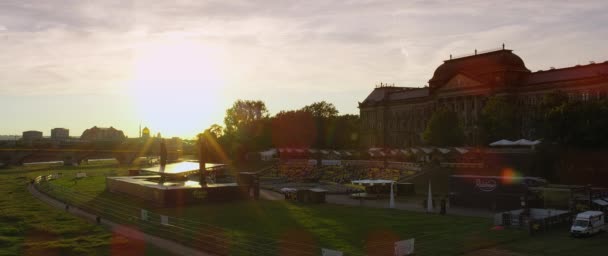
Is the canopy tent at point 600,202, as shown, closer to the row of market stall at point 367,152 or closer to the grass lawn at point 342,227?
the grass lawn at point 342,227

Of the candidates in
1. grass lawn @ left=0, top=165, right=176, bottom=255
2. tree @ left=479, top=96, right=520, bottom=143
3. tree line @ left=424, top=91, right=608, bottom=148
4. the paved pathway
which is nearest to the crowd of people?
the paved pathway

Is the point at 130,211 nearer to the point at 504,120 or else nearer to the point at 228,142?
the point at 504,120

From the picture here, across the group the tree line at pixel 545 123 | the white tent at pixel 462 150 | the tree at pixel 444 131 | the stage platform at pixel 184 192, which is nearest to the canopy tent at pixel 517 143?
the tree line at pixel 545 123

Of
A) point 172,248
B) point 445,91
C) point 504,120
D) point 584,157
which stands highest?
point 445,91

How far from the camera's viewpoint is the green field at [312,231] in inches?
1544

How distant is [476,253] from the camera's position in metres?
37.5

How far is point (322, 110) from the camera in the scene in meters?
154

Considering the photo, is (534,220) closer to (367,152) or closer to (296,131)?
(367,152)

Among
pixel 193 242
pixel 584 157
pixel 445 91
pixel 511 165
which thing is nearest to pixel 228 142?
pixel 445 91

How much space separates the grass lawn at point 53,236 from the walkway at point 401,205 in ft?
94.6

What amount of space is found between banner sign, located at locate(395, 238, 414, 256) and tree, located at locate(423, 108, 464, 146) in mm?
72063

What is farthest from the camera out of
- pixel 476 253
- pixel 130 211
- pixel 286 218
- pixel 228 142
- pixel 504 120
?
pixel 228 142

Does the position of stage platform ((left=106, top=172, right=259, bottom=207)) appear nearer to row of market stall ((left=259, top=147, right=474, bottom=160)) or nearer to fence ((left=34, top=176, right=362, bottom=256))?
fence ((left=34, top=176, right=362, bottom=256))

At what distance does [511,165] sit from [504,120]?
57.7 ft
